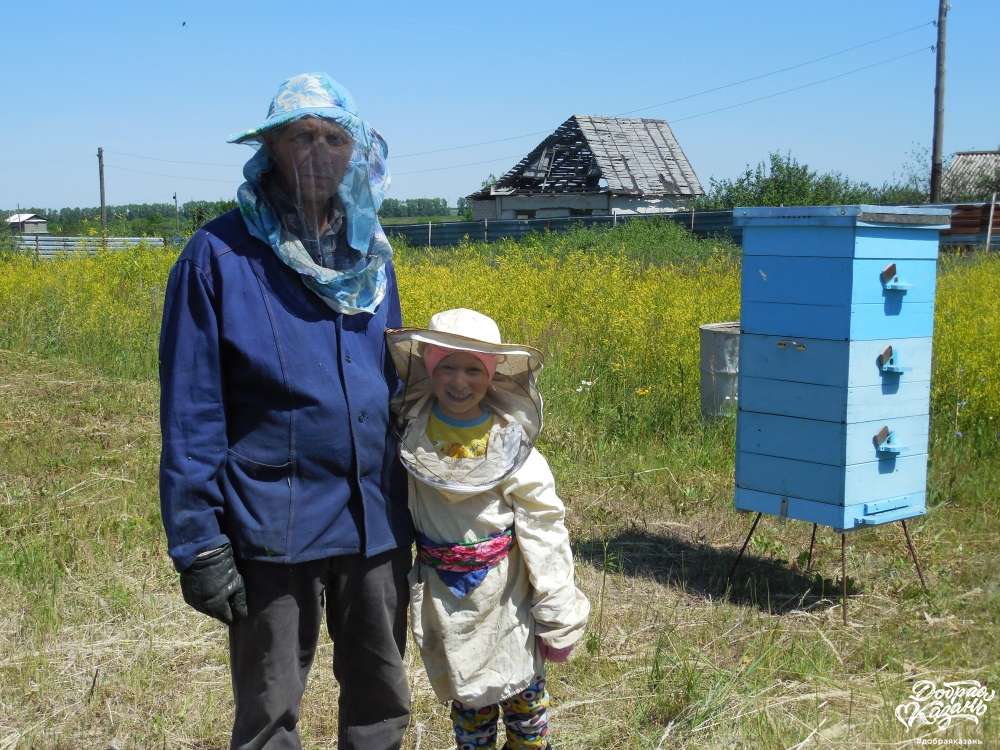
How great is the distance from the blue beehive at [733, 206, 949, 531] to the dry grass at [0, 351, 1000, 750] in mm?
495

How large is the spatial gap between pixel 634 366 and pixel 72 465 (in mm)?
3982

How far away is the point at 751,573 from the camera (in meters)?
4.81

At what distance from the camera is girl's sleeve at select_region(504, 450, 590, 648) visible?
247cm

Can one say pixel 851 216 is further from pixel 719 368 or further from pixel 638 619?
pixel 719 368

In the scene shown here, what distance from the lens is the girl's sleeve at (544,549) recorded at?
8.12ft

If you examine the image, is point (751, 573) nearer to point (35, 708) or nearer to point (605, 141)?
point (35, 708)

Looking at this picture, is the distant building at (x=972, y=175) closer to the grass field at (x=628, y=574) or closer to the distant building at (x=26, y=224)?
the distant building at (x=26, y=224)

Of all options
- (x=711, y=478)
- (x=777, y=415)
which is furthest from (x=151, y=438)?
(x=777, y=415)

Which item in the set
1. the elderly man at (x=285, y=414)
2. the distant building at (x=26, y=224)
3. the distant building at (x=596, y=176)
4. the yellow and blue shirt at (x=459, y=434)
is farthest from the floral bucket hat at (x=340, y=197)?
the distant building at (x=596, y=176)

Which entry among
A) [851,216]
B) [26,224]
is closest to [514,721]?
[851,216]

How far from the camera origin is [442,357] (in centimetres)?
253

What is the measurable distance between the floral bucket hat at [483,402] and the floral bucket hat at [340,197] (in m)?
0.17

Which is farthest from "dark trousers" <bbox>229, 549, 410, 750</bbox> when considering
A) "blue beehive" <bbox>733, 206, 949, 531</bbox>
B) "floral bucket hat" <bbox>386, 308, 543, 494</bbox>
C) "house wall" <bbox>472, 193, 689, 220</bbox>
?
"house wall" <bbox>472, 193, 689, 220</bbox>

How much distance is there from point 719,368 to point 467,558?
4228 millimetres
